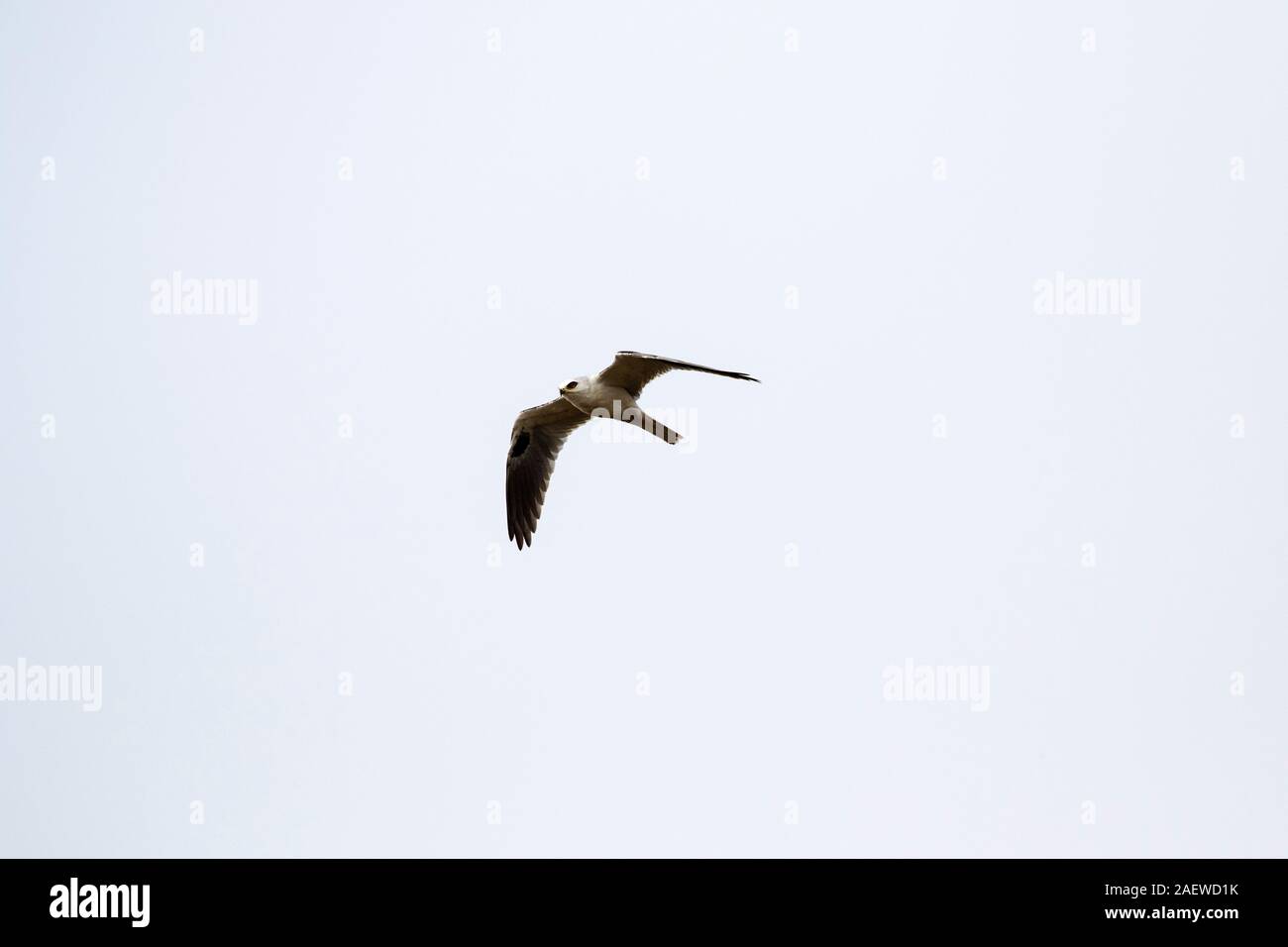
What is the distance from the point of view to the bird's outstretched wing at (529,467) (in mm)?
15570

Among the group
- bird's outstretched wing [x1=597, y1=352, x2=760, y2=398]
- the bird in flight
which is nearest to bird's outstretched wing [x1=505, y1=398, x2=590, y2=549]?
the bird in flight

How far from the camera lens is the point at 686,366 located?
40.8ft

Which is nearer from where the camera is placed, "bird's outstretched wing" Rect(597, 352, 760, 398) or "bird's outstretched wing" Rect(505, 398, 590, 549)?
"bird's outstretched wing" Rect(597, 352, 760, 398)

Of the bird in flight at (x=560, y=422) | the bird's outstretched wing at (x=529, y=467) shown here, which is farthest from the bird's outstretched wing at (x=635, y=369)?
the bird's outstretched wing at (x=529, y=467)

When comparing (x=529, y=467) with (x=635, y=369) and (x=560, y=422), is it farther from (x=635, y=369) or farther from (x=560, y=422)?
(x=635, y=369)

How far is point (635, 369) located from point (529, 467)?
2.83m

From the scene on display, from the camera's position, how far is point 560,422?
15539 mm

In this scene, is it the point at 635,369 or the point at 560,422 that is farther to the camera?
the point at 560,422

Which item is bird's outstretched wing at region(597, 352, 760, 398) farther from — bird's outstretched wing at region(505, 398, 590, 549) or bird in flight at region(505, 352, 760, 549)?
bird's outstretched wing at region(505, 398, 590, 549)

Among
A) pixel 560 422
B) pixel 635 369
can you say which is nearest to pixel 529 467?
pixel 560 422

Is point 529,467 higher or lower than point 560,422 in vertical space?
lower

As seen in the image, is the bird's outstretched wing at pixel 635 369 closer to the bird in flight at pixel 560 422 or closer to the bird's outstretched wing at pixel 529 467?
the bird in flight at pixel 560 422

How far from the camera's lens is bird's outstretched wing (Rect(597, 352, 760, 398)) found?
12734 millimetres
